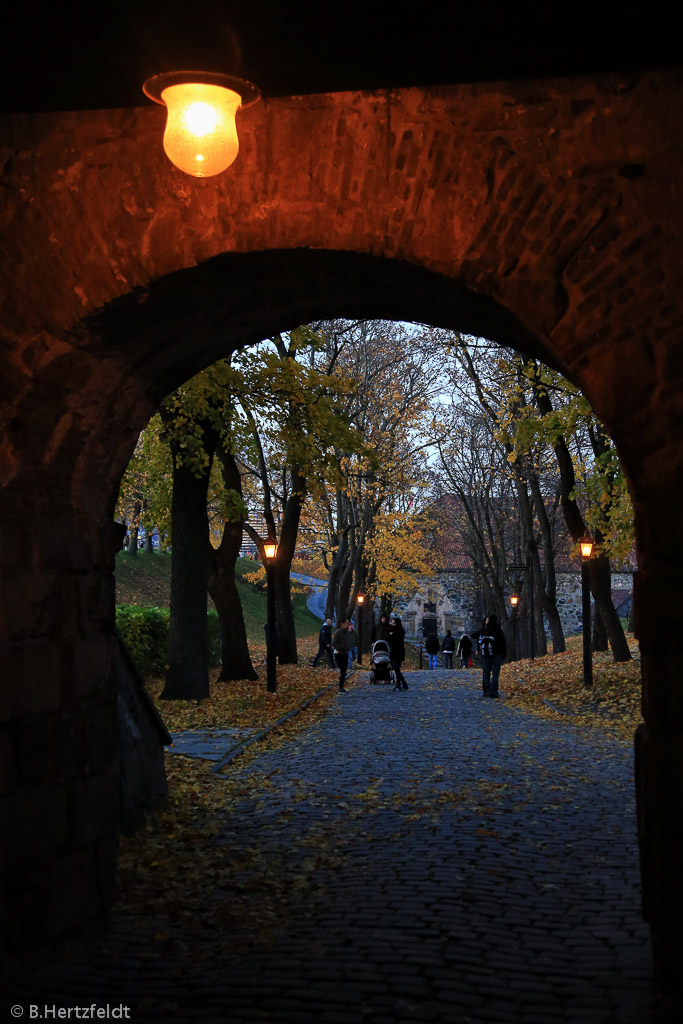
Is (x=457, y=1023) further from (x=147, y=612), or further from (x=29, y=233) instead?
(x=147, y=612)

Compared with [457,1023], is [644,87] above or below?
above

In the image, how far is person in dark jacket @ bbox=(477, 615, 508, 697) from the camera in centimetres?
1720

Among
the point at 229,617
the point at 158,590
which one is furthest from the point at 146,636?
the point at 158,590

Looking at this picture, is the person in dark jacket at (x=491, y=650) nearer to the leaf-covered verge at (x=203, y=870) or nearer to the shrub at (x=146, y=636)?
the shrub at (x=146, y=636)

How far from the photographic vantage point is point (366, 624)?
3809 cm

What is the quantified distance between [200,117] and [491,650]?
15.2 meters

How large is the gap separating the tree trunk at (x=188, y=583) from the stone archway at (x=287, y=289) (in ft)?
30.9

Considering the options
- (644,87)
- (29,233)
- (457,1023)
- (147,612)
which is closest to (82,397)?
(29,233)

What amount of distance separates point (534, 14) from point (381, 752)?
346 inches

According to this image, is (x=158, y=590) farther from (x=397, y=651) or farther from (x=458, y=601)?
(x=397, y=651)

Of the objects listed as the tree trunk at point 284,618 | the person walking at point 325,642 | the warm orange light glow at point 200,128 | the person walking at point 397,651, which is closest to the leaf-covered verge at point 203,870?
the warm orange light glow at point 200,128

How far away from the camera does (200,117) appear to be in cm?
Result: 358

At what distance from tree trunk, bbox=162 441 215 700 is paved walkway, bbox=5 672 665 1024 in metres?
5.40

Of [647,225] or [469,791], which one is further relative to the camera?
[469,791]
